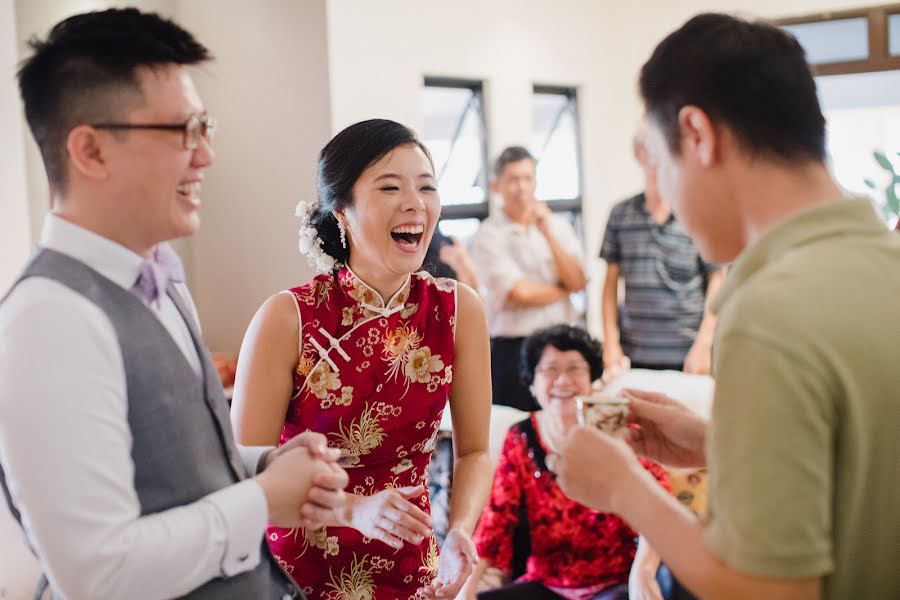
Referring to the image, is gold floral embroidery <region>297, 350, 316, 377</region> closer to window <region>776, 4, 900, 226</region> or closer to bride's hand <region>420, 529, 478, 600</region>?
bride's hand <region>420, 529, 478, 600</region>

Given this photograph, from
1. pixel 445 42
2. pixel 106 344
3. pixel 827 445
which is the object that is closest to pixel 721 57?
pixel 827 445

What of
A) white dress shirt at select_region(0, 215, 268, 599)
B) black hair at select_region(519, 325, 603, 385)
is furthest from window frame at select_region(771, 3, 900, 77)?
white dress shirt at select_region(0, 215, 268, 599)

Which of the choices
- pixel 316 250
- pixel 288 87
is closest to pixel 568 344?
pixel 316 250

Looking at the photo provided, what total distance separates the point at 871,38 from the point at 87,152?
6.75m

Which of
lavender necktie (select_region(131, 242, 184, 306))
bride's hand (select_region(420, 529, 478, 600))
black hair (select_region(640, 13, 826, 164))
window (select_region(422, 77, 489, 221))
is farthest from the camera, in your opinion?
window (select_region(422, 77, 489, 221))

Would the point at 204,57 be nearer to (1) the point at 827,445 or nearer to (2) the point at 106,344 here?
(2) the point at 106,344

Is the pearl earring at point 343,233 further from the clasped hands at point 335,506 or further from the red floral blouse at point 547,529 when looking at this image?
the red floral blouse at point 547,529

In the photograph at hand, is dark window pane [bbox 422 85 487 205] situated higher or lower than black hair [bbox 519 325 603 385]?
higher

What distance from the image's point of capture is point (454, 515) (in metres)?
1.81

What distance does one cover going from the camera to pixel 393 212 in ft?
Answer: 6.15

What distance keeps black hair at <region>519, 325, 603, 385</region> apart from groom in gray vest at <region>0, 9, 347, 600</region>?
183 centimetres

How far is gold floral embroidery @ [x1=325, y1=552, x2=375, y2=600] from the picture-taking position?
1.74m

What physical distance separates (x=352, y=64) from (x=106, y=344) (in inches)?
180

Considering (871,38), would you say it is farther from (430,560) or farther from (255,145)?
(430,560)
